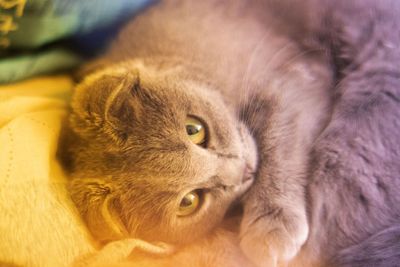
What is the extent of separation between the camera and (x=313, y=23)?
89 cm

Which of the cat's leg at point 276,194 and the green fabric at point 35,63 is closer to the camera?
the cat's leg at point 276,194

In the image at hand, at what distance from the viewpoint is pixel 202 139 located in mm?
811

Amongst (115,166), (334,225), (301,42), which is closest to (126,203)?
(115,166)

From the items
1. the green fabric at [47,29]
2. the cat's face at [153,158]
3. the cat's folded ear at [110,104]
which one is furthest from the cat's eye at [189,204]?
the green fabric at [47,29]

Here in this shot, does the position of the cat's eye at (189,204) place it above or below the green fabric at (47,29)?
below

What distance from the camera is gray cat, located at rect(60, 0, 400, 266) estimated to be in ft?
2.31

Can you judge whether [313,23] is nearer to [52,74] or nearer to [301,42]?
[301,42]

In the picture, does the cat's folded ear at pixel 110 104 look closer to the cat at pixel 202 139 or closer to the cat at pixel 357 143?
the cat at pixel 202 139

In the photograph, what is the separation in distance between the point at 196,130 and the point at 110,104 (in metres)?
0.15

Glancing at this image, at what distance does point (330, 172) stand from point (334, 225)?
86mm

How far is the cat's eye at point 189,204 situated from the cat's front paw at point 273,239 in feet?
0.30

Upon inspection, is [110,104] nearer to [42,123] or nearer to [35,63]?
[42,123]

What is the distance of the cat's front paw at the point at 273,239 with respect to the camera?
0.70 metres

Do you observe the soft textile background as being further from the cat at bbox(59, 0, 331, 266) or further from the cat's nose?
the cat's nose
